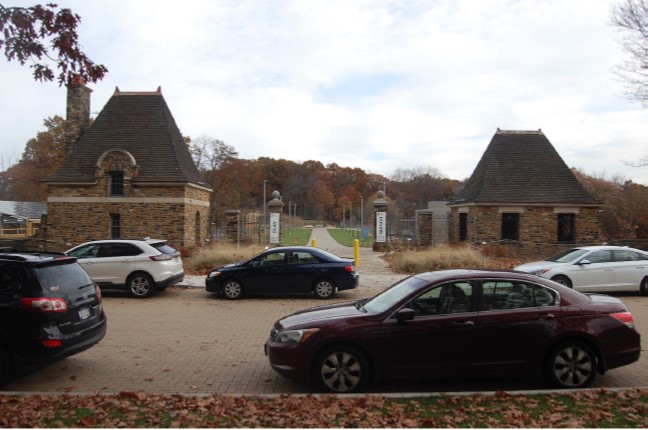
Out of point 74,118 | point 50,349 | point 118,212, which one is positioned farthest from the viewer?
point 74,118

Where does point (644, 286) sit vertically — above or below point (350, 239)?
below

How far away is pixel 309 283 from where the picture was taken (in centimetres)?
1395

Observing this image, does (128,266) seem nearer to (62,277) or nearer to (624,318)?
(62,277)

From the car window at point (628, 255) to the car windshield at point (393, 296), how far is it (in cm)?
1005

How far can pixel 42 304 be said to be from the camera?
6.48 meters

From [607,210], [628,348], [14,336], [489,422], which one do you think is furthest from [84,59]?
[607,210]

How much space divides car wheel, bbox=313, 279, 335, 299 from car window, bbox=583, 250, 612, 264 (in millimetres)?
7157

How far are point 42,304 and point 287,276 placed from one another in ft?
25.9

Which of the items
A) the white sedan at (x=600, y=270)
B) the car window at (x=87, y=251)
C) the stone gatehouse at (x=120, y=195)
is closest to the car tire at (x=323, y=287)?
the white sedan at (x=600, y=270)

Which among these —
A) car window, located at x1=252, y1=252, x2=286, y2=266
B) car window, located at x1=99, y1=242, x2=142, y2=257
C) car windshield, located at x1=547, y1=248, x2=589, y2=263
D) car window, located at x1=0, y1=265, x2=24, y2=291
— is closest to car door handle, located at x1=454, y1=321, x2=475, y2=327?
car window, located at x1=0, y1=265, x2=24, y2=291

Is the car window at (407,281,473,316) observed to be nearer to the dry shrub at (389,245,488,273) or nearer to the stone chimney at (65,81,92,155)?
the dry shrub at (389,245,488,273)

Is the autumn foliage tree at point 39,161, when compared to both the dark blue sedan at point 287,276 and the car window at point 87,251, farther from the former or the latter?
the dark blue sedan at point 287,276

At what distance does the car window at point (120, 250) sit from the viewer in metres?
14.4

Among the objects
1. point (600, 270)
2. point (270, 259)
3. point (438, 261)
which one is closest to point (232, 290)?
point (270, 259)
